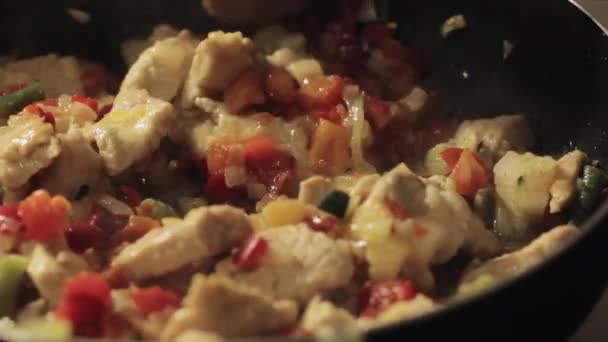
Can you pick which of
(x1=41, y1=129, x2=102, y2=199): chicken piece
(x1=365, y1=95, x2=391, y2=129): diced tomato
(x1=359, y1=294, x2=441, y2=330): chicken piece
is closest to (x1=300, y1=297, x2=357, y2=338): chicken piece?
(x1=359, y1=294, x2=441, y2=330): chicken piece

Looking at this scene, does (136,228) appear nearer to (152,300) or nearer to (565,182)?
(152,300)

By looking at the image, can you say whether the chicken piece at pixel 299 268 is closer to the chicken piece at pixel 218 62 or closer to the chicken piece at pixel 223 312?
the chicken piece at pixel 223 312

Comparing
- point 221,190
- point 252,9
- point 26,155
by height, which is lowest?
point 221,190

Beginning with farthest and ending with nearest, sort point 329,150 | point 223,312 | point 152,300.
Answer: point 329,150, point 152,300, point 223,312

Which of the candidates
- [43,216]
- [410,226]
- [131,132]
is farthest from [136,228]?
[410,226]

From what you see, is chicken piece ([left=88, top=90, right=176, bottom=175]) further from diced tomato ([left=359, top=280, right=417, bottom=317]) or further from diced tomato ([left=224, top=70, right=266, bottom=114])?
diced tomato ([left=359, top=280, right=417, bottom=317])

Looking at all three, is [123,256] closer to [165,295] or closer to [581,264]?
[165,295]

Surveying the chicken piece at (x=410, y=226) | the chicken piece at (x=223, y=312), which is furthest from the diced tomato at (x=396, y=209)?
the chicken piece at (x=223, y=312)

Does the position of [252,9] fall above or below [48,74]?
above
